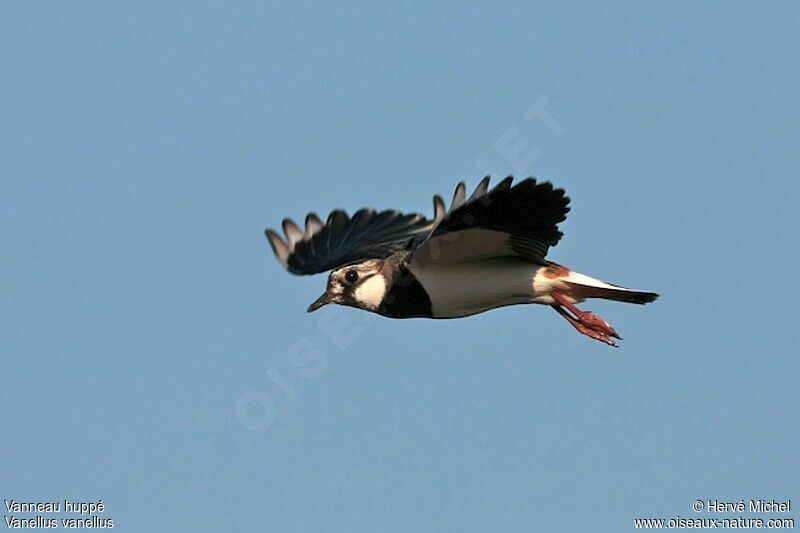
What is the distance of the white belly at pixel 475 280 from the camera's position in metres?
11.9

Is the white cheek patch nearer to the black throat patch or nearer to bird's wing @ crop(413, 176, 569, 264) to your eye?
the black throat patch

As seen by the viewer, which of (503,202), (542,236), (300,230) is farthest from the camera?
(300,230)

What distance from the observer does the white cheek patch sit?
12211mm

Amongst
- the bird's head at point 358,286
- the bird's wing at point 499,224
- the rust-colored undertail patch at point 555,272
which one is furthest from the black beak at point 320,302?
the rust-colored undertail patch at point 555,272

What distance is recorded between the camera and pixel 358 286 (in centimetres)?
1233

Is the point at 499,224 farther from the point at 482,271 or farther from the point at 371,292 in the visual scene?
the point at 371,292

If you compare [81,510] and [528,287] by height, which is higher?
[528,287]

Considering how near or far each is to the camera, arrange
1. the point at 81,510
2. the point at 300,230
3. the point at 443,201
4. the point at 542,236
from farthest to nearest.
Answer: the point at 300,230
the point at 81,510
the point at 443,201
the point at 542,236

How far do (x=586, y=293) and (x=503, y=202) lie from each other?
61.7 inches

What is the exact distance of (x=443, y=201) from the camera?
1240 cm

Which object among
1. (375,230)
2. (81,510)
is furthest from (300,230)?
(81,510)

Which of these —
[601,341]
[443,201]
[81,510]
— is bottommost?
[81,510]

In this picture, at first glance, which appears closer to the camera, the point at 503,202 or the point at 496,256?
the point at 503,202

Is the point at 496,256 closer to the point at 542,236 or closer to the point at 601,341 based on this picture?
the point at 542,236
